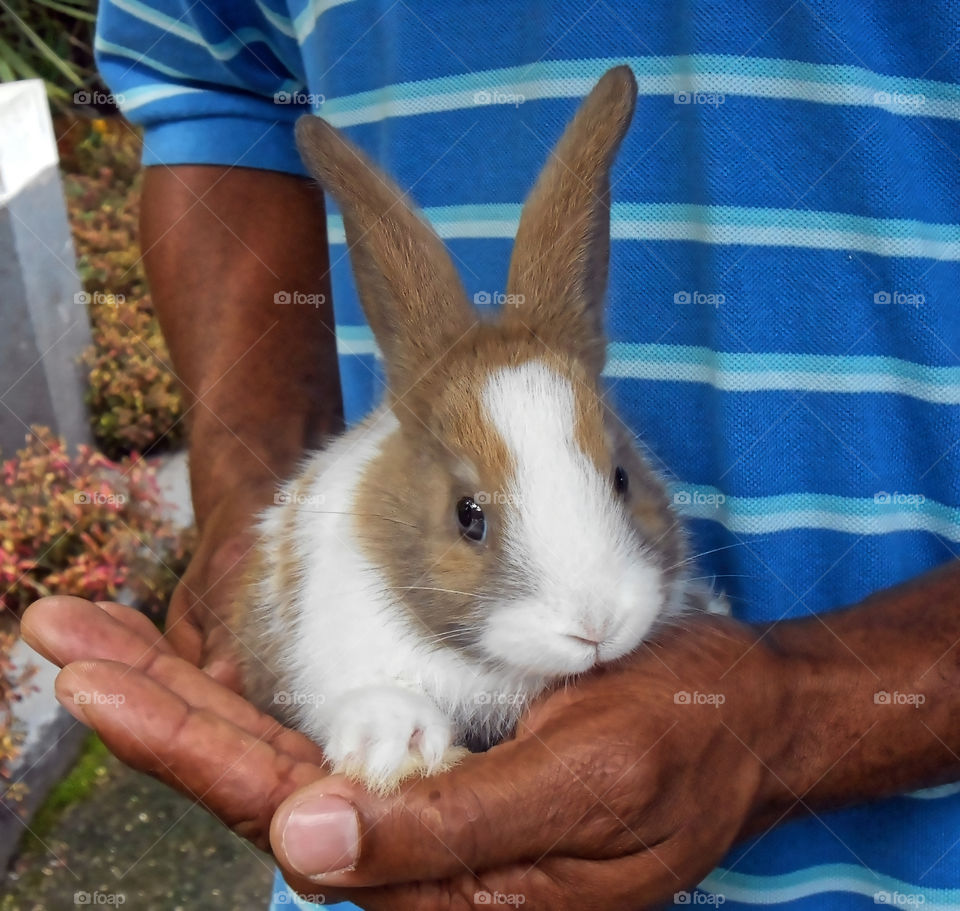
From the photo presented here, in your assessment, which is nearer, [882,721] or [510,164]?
[882,721]

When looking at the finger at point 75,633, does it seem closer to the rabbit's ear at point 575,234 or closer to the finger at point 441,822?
the finger at point 441,822

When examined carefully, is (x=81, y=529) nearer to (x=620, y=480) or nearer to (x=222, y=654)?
(x=222, y=654)

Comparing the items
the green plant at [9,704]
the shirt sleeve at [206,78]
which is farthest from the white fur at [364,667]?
the green plant at [9,704]

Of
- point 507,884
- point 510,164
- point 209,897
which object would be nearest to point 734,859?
point 507,884

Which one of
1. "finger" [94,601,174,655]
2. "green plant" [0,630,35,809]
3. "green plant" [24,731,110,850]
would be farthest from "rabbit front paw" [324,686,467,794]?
"green plant" [24,731,110,850]

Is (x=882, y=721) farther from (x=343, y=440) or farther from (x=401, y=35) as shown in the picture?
(x=401, y=35)

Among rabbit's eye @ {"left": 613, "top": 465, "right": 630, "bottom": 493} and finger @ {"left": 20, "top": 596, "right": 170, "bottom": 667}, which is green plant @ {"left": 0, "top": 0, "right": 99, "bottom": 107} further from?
rabbit's eye @ {"left": 613, "top": 465, "right": 630, "bottom": 493}
